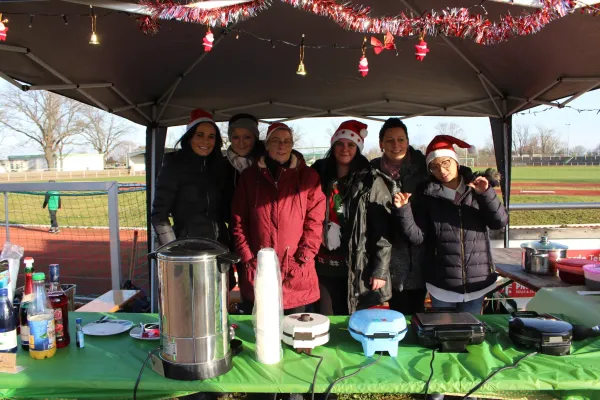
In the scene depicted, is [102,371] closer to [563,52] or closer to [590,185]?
[563,52]

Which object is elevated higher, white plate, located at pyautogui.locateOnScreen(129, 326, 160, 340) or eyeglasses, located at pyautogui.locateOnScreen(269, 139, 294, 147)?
eyeglasses, located at pyautogui.locateOnScreen(269, 139, 294, 147)

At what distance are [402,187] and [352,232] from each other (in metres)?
0.45

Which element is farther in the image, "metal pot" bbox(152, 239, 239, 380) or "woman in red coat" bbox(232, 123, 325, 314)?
"woman in red coat" bbox(232, 123, 325, 314)

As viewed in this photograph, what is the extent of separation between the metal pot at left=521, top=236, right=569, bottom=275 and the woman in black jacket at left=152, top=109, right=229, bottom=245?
69.8 inches

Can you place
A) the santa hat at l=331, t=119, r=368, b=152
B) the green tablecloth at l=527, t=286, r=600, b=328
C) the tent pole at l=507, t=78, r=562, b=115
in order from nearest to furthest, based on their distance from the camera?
1. the green tablecloth at l=527, t=286, r=600, b=328
2. the santa hat at l=331, t=119, r=368, b=152
3. the tent pole at l=507, t=78, r=562, b=115

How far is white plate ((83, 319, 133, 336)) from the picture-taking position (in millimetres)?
1564

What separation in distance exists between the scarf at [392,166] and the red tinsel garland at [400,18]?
72 centimetres

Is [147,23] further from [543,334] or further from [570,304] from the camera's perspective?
[570,304]

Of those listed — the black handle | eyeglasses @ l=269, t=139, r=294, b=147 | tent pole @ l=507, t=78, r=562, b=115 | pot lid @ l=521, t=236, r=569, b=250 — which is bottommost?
the black handle

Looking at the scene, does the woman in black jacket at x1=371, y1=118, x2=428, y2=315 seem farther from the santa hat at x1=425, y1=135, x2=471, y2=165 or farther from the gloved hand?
the gloved hand

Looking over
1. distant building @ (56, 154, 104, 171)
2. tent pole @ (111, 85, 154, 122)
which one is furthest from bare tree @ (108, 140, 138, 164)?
tent pole @ (111, 85, 154, 122)

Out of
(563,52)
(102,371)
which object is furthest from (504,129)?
(102,371)

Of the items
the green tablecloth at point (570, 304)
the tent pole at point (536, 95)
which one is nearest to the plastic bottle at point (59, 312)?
the green tablecloth at point (570, 304)

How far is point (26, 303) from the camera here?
1486 mm
